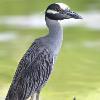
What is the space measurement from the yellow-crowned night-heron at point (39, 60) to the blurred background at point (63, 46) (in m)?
2.62

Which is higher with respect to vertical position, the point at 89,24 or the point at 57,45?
the point at 89,24

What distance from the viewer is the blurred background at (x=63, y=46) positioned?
9.49m

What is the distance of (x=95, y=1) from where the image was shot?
15.3 m

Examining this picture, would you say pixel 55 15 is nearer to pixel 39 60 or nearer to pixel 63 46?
pixel 39 60

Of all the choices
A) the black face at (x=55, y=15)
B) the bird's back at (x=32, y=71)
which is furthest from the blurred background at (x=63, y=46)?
the black face at (x=55, y=15)

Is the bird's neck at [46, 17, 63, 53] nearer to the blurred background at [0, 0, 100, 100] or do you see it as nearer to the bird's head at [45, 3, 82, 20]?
the bird's head at [45, 3, 82, 20]

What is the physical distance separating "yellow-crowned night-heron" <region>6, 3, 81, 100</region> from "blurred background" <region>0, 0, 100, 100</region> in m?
2.62

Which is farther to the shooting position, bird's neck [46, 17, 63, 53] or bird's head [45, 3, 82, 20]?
bird's neck [46, 17, 63, 53]

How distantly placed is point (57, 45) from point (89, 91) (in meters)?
3.06

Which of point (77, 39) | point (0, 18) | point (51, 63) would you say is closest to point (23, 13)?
point (0, 18)

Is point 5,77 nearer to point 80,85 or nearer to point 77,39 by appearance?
point 80,85

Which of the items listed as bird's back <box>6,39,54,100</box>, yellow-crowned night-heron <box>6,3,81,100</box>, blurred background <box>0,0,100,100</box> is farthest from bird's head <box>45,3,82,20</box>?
blurred background <box>0,0,100,100</box>

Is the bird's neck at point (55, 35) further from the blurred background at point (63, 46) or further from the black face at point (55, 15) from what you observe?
the blurred background at point (63, 46)

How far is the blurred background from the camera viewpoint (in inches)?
374
